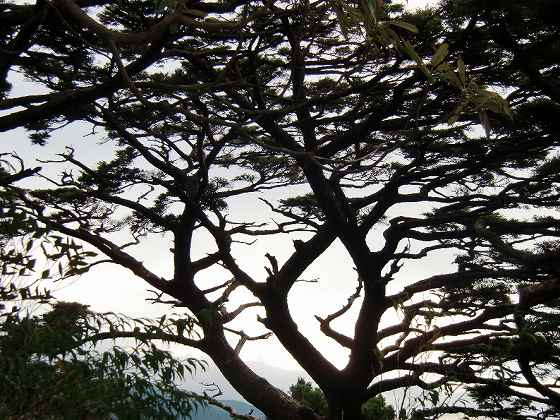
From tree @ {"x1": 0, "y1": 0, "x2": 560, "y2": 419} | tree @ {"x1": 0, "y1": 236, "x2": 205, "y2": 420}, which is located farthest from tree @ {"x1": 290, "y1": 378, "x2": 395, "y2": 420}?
tree @ {"x1": 0, "y1": 236, "x2": 205, "y2": 420}

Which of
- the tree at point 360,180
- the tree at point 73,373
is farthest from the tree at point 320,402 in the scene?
the tree at point 73,373

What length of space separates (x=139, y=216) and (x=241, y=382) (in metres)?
2.49

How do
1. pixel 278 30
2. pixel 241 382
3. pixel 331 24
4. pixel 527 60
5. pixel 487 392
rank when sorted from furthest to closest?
pixel 241 382 < pixel 487 392 < pixel 331 24 < pixel 278 30 < pixel 527 60

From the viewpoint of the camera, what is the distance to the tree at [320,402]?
852 cm

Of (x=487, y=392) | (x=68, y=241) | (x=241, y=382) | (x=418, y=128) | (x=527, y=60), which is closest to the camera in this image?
(x=68, y=241)

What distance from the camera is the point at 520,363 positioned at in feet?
20.0

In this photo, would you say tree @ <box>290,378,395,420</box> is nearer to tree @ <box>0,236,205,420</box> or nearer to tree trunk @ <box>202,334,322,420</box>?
tree trunk @ <box>202,334,322,420</box>

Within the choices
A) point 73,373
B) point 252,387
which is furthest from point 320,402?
point 73,373

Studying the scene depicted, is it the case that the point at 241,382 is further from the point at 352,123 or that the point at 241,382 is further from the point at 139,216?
the point at 352,123

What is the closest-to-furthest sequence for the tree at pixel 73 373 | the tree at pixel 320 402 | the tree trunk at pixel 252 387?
the tree at pixel 73 373, the tree trunk at pixel 252 387, the tree at pixel 320 402

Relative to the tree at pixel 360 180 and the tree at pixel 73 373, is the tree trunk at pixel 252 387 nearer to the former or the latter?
the tree at pixel 360 180

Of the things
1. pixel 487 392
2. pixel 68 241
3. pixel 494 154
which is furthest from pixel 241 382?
pixel 68 241

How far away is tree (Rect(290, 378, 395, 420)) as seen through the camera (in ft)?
28.0

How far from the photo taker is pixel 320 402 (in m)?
9.09
